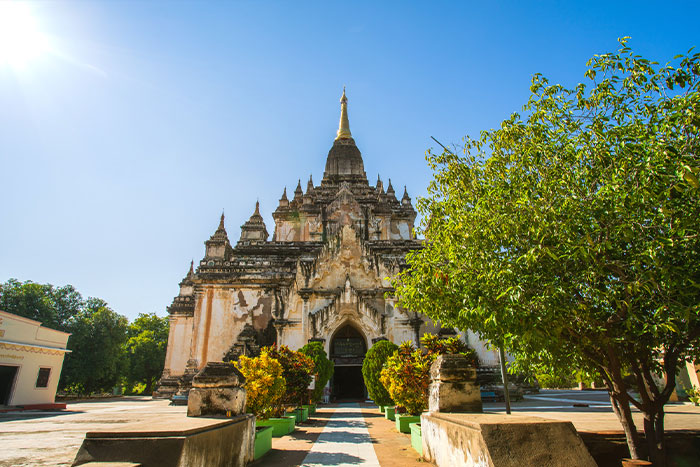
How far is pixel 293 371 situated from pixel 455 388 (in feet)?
23.8

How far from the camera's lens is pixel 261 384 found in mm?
9359

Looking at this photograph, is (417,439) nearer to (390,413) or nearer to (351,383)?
(390,413)

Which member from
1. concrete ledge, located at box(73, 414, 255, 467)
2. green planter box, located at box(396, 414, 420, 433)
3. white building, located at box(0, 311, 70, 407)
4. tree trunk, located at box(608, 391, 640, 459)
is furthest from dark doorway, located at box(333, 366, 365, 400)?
concrete ledge, located at box(73, 414, 255, 467)

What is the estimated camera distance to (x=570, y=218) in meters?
5.79

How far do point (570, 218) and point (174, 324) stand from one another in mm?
31707

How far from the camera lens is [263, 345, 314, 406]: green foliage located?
13109 millimetres

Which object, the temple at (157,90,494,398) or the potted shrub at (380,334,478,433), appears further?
the temple at (157,90,494,398)

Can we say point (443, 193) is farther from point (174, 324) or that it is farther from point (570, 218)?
point (174, 324)

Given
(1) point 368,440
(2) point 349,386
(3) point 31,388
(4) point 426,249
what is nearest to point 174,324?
(3) point 31,388

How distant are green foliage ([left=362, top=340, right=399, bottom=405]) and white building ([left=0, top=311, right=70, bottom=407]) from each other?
19701mm

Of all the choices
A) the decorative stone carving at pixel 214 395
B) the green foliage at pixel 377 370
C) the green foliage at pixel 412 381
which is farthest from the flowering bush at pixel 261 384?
the green foliage at pixel 377 370

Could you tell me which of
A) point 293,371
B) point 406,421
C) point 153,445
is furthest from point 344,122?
point 153,445

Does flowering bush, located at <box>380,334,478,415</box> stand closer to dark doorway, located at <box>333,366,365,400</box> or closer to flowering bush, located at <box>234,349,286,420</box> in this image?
flowering bush, located at <box>234,349,286,420</box>

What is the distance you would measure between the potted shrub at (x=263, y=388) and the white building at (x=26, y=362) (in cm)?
1978
